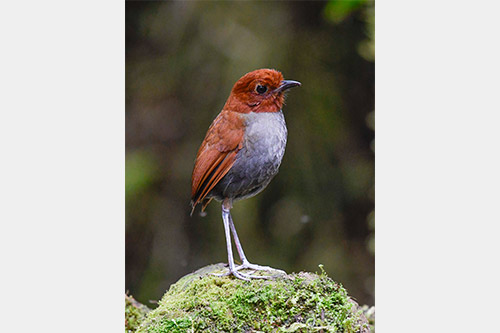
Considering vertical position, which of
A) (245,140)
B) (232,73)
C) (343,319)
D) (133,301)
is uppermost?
(232,73)

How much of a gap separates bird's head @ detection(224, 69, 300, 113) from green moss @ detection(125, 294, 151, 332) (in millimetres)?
1260

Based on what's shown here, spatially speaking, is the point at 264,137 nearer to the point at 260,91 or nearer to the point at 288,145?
the point at 260,91

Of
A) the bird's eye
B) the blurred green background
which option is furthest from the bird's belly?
the blurred green background

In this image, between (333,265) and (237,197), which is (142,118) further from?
(333,265)

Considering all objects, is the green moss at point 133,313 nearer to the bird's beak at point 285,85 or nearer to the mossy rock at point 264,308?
the mossy rock at point 264,308

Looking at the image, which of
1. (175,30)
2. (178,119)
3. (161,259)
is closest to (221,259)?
(161,259)

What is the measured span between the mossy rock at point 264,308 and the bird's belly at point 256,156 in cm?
45

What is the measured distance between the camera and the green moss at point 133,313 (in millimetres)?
3313

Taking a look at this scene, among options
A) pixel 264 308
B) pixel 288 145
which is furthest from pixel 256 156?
pixel 288 145

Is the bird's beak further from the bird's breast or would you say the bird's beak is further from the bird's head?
the bird's breast

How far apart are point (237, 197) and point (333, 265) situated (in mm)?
1146

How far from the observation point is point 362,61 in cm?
353

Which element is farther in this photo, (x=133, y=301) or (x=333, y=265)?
(x=333, y=265)

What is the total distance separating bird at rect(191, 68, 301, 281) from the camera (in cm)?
291
